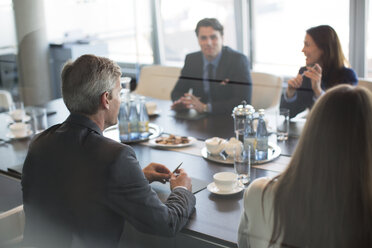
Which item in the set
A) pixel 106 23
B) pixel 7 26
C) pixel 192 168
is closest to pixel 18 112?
pixel 7 26

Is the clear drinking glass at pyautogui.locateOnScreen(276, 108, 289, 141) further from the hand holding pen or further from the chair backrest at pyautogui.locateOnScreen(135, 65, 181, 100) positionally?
the chair backrest at pyautogui.locateOnScreen(135, 65, 181, 100)

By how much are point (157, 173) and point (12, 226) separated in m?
0.42

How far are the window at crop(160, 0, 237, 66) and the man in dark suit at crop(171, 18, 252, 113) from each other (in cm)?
3

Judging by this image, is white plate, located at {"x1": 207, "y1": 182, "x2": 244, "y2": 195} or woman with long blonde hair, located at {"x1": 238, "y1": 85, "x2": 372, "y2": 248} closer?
woman with long blonde hair, located at {"x1": 238, "y1": 85, "x2": 372, "y2": 248}

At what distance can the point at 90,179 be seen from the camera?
1.13 meters

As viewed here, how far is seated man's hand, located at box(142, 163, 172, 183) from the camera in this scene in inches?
55.0

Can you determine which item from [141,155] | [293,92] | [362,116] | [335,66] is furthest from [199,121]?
[362,116]

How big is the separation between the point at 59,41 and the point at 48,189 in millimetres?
1009

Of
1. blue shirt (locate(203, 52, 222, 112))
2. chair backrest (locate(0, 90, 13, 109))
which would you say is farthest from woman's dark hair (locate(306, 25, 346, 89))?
chair backrest (locate(0, 90, 13, 109))

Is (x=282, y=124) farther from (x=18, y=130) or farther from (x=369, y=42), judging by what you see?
(x=18, y=130)

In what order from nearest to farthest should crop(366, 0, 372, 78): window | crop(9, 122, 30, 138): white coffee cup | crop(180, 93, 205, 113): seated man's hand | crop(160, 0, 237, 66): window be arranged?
crop(366, 0, 372, 78): window < crop(160, 0, 237, 66): window < crop(9, 122, 30, 138): white coffee cup < crop(180, 93, 205, 113): seated man's hand

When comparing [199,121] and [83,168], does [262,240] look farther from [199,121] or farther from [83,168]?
[199,121]

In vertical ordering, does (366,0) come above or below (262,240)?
above

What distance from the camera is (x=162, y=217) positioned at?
1.15 metres
